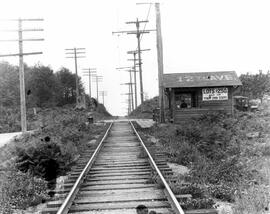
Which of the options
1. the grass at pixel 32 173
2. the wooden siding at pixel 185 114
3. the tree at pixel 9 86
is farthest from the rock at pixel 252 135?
the tree at pixel 9 86

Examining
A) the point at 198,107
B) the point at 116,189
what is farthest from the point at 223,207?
the point at 198,107

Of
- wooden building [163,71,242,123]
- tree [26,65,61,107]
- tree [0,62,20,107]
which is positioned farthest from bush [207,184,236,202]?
tree [26,65,61,107]

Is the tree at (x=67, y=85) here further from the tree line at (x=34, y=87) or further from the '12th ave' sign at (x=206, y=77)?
the '12th ave' sign at (x=206, y=77)

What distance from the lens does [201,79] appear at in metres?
25.8

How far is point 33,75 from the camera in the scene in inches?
2430

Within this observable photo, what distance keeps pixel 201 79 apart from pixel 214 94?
149 cm

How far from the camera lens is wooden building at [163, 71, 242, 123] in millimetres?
24469

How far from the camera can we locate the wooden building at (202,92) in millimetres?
24469

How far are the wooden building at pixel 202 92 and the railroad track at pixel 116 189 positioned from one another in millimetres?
13863

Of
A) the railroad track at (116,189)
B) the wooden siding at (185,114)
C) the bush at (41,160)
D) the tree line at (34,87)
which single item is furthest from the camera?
the tree line at (34,87)

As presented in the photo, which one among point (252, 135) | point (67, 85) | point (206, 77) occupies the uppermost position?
point (67, 85)

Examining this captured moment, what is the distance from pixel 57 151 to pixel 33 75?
179 ft

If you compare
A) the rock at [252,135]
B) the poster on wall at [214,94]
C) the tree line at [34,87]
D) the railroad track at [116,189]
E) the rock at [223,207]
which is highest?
the tree line at [34,87]

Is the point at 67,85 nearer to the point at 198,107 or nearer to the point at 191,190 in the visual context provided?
the point at 198,107
